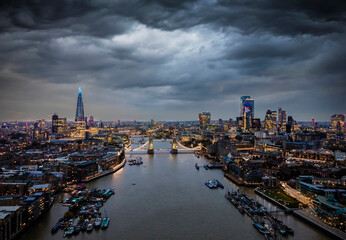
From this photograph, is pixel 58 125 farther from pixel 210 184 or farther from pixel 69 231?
pixel 69 231

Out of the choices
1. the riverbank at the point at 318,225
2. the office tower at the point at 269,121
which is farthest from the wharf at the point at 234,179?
the office tower at the point at 269,121

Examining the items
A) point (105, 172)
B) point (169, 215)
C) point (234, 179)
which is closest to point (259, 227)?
point (169, 215)

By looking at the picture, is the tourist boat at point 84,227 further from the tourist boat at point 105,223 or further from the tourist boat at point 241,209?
the tourist boat at point 241,209

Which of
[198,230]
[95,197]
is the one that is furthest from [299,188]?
[95,197]

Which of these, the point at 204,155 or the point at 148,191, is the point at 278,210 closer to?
the point at 148,191

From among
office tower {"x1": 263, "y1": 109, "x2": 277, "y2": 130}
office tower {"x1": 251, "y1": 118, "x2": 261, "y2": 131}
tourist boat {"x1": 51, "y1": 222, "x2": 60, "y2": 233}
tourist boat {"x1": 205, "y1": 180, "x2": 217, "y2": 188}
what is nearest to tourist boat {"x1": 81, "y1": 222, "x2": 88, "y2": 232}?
tourist boat {"x1": 51, "y1": 222, "x2": 60, "y2": 233}

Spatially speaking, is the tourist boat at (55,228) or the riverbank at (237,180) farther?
the riverbank at (237,180)
